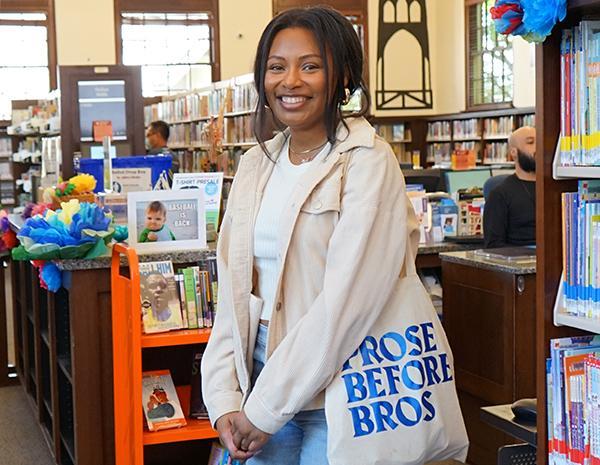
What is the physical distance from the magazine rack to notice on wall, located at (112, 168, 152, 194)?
1599 millimetres

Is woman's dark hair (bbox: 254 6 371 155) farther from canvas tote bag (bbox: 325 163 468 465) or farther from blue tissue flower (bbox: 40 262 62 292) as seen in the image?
blue tissue flower (bbox: 40 262 62 292)

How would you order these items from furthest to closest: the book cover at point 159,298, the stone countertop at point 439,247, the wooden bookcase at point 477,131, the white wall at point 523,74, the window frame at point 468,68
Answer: the window frame at point 468,68, the wooden bookcase at point 477,131, the white wall at point 523,74, the stone countertop at point 439,247, the book cover at point 159,298

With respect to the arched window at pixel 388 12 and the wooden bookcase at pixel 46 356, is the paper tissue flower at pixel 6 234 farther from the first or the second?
the arched window at pixel 388 12

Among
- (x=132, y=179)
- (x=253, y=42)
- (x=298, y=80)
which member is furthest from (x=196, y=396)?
(x=253, y=42)

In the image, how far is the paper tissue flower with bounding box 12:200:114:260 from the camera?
12.6 feet

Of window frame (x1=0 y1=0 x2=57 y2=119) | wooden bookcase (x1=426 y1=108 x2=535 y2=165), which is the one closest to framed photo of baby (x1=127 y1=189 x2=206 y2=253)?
wooden bookcase (x1=426 y1=108 x2=535 y2=165)

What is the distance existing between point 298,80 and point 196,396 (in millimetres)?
2175

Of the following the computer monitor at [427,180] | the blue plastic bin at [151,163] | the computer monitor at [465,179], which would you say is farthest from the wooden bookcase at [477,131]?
the blue plastic bin at [151,163]

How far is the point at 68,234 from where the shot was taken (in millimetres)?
3869

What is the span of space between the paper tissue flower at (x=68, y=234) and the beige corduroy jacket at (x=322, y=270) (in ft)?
6.22

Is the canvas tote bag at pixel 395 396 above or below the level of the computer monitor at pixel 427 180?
below

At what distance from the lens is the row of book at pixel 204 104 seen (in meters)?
10.8

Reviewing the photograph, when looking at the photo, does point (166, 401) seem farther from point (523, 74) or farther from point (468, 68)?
point (468, 68)

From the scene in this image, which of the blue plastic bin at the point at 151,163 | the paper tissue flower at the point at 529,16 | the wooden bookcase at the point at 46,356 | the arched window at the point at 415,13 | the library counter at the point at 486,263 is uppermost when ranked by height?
the arched window at the point at 415,13
